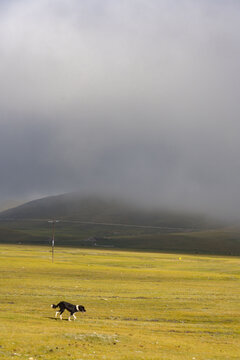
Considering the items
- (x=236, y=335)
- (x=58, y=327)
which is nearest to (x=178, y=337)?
(x=236, y=335)

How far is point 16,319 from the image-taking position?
27859 millimetres

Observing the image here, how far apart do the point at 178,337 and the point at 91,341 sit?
238 inches

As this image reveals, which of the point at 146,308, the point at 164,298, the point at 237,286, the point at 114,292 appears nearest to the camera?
the point at 146,308

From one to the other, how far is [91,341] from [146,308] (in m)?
16.5

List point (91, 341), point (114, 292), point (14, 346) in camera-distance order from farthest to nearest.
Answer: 1. point (114, 292)
2. point (91, 341)
3. point (14, 346)

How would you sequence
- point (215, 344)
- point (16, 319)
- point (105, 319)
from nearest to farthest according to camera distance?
point (215, 344) < point (16, 319) < point (105, 319)

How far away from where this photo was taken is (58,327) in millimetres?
25438

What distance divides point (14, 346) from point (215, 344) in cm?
1125

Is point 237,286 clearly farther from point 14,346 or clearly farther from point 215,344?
point 14,346

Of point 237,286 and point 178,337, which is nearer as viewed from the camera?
point 178,337

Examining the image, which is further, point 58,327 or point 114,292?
point 114,292

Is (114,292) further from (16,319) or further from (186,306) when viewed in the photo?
(16,319)

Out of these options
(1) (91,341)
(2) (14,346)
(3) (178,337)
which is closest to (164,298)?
(3) (178,337)

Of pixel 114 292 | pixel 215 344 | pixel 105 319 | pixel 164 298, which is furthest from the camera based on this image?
pixel 114 292
